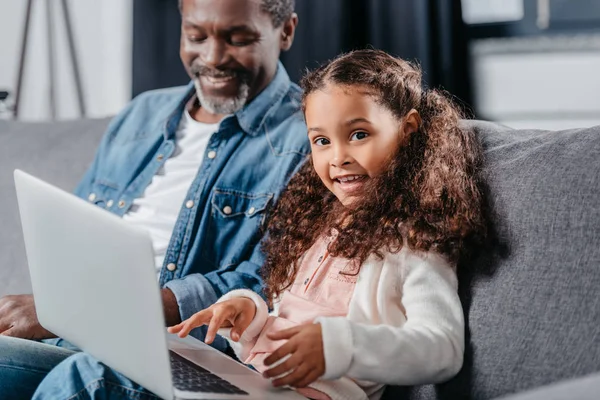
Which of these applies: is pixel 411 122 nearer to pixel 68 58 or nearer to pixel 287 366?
pixel 287 366

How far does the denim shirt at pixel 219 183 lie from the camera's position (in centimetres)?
160

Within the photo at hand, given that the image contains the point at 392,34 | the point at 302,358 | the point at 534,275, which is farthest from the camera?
the point at 392,34

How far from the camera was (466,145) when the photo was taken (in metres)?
1.31

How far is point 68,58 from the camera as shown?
3322 mm

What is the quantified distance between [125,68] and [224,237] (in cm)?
175

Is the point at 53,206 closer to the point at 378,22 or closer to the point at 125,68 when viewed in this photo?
the point at 378,22

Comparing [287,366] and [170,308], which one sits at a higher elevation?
[287,366]

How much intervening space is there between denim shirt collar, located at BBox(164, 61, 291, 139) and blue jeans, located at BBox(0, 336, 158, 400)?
685 mm

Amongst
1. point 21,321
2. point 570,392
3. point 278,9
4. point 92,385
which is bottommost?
point 21,321

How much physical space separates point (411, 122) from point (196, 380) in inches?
20.7

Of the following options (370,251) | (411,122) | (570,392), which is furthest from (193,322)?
(570,392)

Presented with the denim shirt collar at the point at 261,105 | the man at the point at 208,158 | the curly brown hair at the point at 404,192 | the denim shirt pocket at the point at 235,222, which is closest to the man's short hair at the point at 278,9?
the man at the point at 208,158

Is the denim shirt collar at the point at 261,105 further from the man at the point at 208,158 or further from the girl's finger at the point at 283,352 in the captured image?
the girl's finger at the point at 283,352

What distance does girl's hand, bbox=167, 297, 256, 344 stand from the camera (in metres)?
1.18
